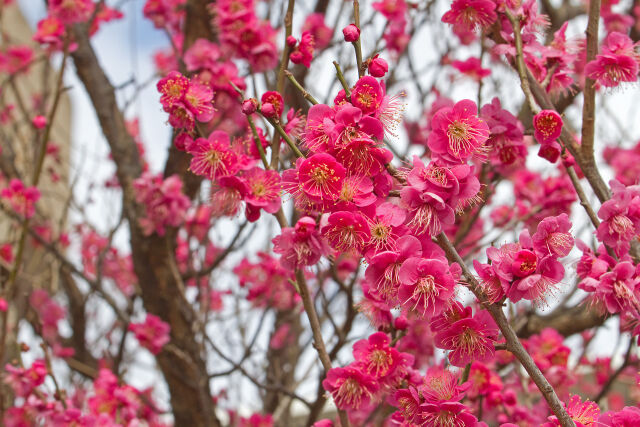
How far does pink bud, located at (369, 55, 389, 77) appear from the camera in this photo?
142cm

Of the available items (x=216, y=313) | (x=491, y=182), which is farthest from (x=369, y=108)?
(x=216, y=313)

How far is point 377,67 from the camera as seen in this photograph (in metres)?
1.42

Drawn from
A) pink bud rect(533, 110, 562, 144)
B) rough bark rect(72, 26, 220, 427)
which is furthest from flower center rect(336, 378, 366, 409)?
rough bark rect(72, 26, 220, 427)

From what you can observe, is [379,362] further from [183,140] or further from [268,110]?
[183,140]

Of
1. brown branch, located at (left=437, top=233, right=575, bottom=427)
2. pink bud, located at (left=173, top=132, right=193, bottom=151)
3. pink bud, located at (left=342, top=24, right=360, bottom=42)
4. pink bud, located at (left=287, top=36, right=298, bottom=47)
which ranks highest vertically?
pink bud, located at (left=287, top=36, right=298, bottom=47)

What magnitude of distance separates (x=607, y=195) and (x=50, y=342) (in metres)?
3.55

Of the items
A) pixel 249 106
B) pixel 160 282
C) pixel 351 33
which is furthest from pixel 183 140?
pixel 160 282

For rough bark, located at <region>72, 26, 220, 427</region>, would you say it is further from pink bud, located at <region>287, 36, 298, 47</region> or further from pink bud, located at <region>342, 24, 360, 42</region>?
pink bud, located at <region>342, 24, 360, 42</region>

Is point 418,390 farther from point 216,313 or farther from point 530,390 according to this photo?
point 216,313

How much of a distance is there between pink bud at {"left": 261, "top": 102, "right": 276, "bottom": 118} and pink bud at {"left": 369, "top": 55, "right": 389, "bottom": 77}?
0.26m

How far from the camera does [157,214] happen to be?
2859 millimetres

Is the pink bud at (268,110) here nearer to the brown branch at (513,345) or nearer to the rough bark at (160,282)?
the brown branch at (513,345)

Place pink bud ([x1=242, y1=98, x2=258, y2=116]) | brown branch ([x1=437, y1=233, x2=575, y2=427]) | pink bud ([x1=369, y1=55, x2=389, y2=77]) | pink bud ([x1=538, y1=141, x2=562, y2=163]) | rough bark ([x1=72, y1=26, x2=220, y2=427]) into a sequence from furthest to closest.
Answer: rough bark ([x1=72, y1=26, x2=220, y2=427]) < pink bud ([x1=538, y1=141, x2=562, y2=163]) < pink bud ([x1=242, y1=98, x2=258, y2=116]) < pink bud ([x1=369, y1=55, x2=389, y2=77]) < brown branch ([x1=437, y1=233, x2=575, y2=427])

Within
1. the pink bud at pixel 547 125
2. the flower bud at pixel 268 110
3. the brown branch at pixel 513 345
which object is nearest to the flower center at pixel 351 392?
the brown branch at pixel 513 345
